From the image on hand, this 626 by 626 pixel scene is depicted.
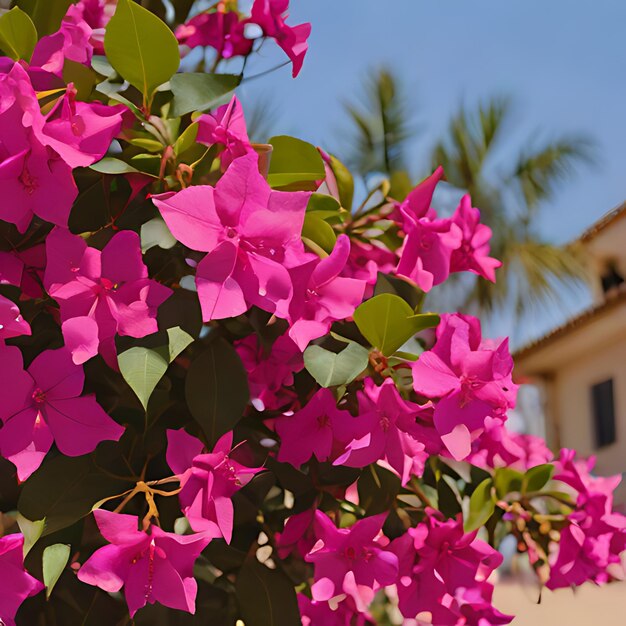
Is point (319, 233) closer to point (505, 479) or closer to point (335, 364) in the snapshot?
point (335, 364)

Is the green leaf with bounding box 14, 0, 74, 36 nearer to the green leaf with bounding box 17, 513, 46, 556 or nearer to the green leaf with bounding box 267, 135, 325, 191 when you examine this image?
the green leaf with bounding box 267, 135, 325, 191

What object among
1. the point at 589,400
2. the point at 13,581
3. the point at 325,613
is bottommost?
the point at 589,400

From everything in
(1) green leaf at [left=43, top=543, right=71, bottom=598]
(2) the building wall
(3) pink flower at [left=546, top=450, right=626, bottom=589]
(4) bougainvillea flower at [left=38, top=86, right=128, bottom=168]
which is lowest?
(2) the building wall

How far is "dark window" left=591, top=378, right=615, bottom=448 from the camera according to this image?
7832 millimetres

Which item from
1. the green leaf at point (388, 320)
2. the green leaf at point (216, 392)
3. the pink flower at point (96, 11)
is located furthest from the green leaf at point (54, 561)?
the pink flower at point (96, 11)

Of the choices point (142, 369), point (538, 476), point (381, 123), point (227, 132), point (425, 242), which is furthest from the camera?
point (381, 123)

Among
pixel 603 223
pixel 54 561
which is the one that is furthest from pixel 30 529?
pixel 603 223

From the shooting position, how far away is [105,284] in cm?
54

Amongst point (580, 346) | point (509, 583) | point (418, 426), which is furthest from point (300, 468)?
point (580, 346)

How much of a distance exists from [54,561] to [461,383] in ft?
0.93

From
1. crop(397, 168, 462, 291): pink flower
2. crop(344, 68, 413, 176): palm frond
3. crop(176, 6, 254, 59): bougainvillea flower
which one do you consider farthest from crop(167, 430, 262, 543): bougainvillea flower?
crop(344, 68, 413, 176): palm frond

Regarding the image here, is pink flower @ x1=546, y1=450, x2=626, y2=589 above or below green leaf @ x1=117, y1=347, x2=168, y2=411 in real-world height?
below

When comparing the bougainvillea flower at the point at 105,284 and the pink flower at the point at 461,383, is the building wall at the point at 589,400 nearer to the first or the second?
the pink flower at the point at 461,383

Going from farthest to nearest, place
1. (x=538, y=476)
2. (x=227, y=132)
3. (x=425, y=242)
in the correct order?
(x=538, y=476) → (x=425, y=242) → (x=227, y=132)
